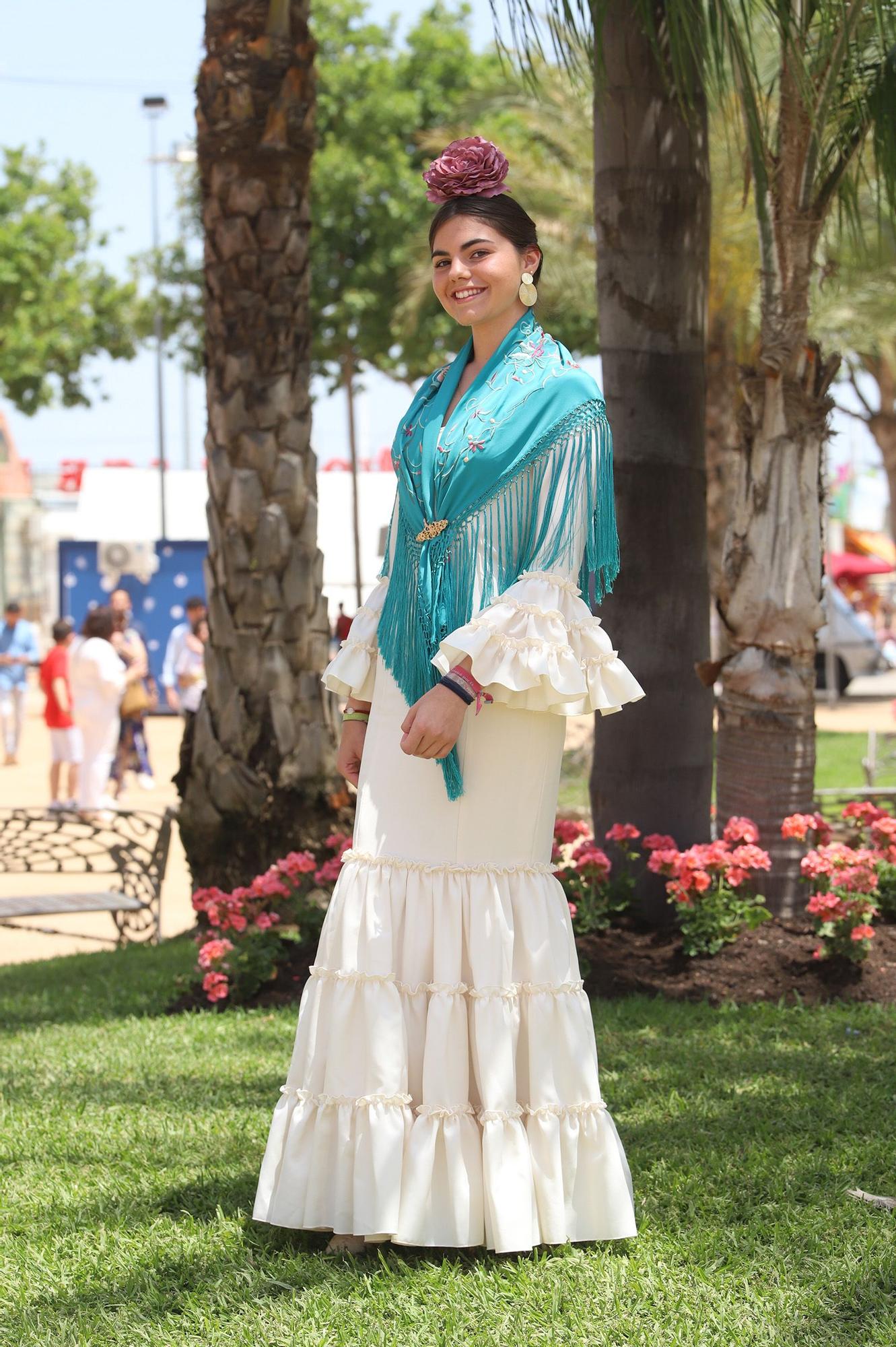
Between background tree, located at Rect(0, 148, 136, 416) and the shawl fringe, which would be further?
background tree, located at Rect(0, 148, 136, 416)

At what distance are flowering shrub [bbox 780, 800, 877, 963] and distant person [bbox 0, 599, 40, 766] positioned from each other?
47.3 feet

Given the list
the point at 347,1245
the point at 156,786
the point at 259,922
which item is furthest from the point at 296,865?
the point at 156,786

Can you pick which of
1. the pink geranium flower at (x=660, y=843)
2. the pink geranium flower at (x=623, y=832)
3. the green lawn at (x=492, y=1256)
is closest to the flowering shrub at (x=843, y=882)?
the green lawn at (x=492, y=1256)

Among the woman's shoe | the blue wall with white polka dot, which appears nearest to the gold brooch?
the woman's shoe

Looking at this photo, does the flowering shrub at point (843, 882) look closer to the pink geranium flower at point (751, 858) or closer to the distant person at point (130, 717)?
the pink geranium flower at point (751, 858)

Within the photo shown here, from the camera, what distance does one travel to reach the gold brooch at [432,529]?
3248 mm

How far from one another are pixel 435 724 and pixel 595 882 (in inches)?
115

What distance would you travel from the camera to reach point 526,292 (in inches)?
132

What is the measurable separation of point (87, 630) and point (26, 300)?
64.3 ft

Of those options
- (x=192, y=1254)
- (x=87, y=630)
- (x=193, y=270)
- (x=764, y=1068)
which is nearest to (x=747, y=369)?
(x=764, y=1068)

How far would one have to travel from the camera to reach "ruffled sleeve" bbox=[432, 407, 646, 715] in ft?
10.0

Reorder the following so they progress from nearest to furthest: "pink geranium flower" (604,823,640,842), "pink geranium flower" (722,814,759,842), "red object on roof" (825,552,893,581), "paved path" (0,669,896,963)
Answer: "pink geranium flower" (722,814,759,842) < "pink geranium flower" (604,823,640,842) < "paved path" (0,669,896,963) < "red object on roof" (825,552,893,581)

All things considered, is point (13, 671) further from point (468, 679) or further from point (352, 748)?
point (468, 679)

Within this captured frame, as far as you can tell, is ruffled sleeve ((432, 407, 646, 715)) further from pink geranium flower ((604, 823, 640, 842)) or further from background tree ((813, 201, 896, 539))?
background tree ((813, 201, 896, 539))
